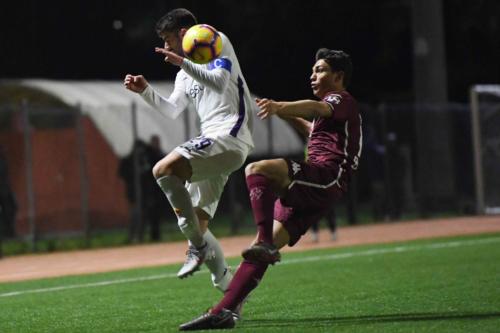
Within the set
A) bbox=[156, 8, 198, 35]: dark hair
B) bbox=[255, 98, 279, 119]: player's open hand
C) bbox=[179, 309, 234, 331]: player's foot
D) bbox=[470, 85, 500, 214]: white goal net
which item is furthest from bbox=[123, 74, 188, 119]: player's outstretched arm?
bbox=[470, 85, 500, 214]: white goal net

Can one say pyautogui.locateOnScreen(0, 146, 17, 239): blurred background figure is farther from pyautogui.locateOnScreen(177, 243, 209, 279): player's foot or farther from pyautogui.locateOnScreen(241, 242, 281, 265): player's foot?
pyautogui.locateOnScreen(241, 242, 281, 265): player's foot

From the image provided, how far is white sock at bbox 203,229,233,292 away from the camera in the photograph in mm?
9609

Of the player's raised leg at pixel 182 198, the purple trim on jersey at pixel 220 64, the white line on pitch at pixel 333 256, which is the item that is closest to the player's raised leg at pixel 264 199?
the player's raised leg at pixel 182 198

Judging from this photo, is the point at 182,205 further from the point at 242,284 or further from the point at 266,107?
the point at 266,107

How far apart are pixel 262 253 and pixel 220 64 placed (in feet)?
4.94

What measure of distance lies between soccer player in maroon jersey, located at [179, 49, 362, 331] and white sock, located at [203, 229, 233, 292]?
2.31 ft

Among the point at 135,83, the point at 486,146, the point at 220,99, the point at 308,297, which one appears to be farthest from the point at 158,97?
the point at 486,146

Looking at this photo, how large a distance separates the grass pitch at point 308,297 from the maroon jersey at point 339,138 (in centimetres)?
118

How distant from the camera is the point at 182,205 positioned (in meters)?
9.16

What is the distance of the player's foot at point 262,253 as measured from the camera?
853 centimetres

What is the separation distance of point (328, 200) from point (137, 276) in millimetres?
6388

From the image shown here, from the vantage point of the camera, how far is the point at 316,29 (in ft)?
125

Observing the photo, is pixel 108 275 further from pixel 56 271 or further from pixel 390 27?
pixel 390 27

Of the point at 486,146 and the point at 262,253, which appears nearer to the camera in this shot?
the point at 262,253
